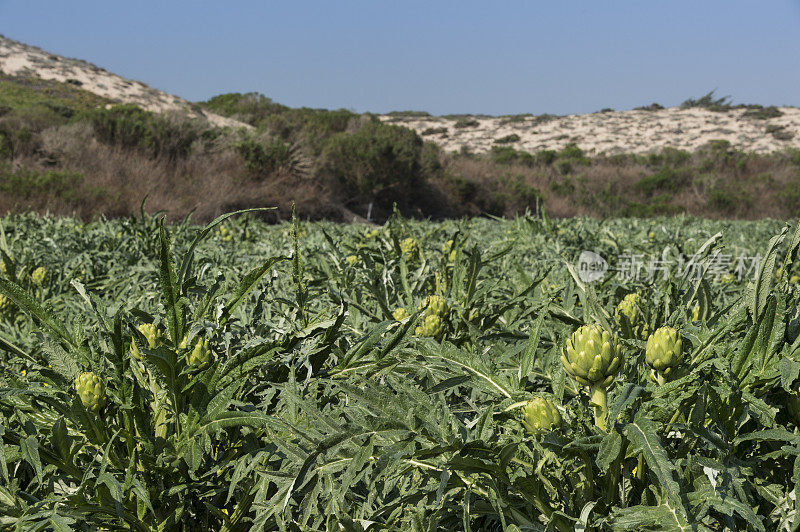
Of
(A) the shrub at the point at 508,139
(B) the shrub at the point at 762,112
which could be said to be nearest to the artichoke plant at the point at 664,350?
(A) the shrub at the point at 508,139

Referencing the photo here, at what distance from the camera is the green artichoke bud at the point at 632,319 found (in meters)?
1.36

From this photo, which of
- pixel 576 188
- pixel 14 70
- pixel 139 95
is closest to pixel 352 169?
pixel 576 188

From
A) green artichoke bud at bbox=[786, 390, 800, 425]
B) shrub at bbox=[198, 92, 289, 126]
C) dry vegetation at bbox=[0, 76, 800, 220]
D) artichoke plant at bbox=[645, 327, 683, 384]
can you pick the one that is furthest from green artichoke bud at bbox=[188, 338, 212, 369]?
shrub at bbox=[198, 92, 289, 126]

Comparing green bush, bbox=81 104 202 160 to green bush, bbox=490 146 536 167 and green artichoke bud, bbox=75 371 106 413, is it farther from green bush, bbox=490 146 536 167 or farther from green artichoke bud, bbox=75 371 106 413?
green bush, bbox=490 146 536 167

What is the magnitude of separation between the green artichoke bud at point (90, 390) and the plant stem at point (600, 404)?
88 cm

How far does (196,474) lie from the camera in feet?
3.65

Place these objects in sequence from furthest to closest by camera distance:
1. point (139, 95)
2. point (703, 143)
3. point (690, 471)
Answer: point (703, 143), point (139, 95), point (690, 471)

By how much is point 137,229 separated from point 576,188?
26.8 m

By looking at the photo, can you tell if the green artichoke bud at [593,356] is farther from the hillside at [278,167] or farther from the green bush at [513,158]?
the green bush at [513,158]

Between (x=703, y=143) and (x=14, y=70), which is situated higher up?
(x=14, y=70)

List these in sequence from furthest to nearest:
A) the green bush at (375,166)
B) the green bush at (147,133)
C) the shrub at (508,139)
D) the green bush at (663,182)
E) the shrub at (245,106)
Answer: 1. the shrub at (508,139)
2. the shrub at (245,106)
3. the green bush at (663,182)
4. the green bush at (375,166)
5. the green bush at (147,133)

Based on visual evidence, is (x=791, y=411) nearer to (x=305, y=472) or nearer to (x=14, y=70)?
(x=305, y=472)

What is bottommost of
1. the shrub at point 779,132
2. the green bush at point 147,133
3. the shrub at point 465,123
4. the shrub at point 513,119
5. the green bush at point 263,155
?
the green bush at point 263,155

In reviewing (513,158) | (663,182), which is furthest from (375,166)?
(513,158)
